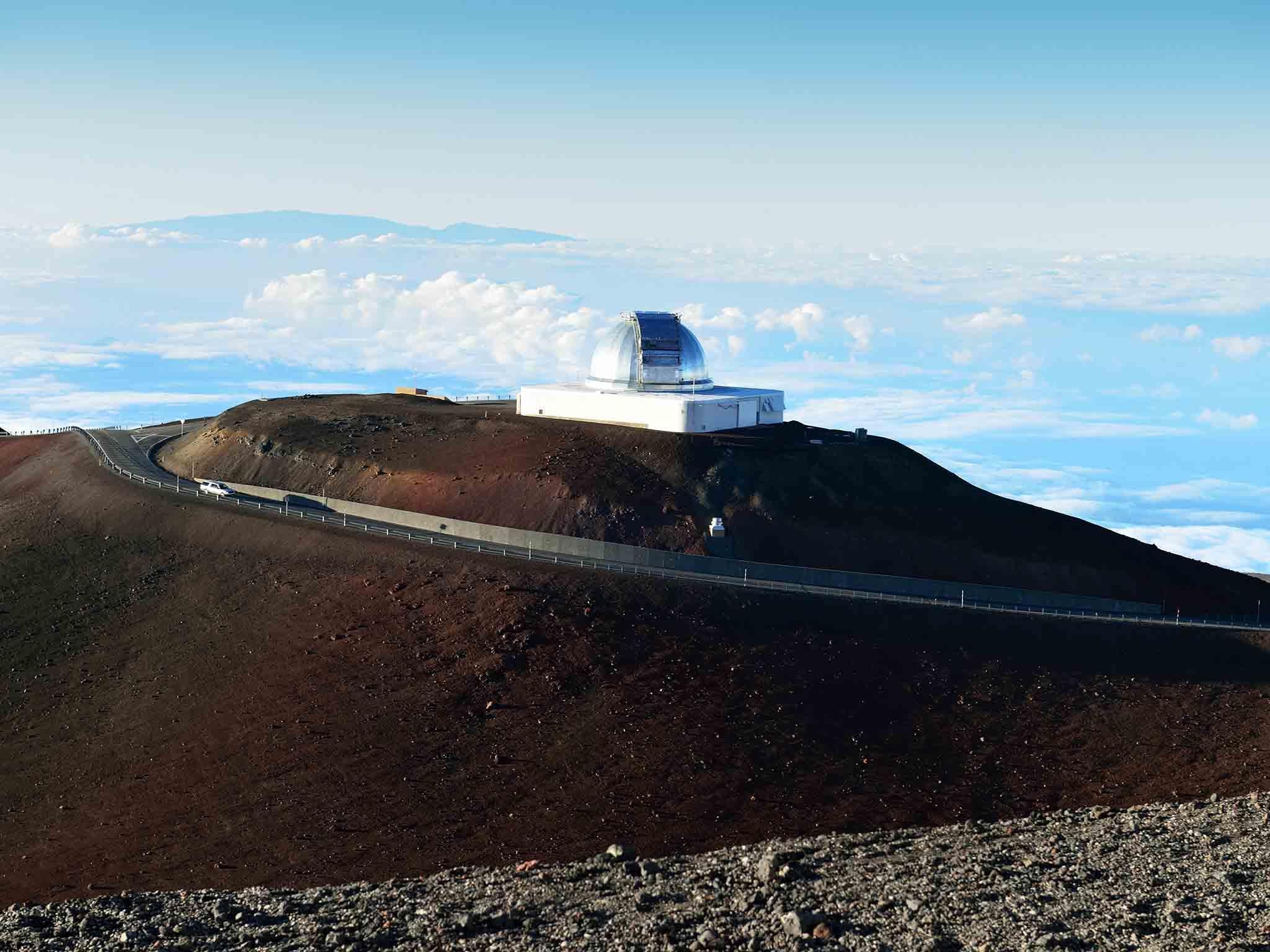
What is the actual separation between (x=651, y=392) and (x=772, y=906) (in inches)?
1812

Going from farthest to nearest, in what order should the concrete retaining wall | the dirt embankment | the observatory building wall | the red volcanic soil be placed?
the observatory building wall, the dirt embankment, the concrete retaining wall, the red volcanic soil

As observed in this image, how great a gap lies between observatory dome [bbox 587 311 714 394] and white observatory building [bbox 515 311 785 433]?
0.03 meters

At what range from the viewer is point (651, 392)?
7631 cm

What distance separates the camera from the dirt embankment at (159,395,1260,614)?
65062 millimetres

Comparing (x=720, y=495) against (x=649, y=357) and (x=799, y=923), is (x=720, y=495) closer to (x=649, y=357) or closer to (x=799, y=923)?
(x=649, y=357)

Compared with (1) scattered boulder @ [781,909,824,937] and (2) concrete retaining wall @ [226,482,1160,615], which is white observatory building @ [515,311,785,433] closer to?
(2) concrete retaining wall @ [226,482,1160,615]

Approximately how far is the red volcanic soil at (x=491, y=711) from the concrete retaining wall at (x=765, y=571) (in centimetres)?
309

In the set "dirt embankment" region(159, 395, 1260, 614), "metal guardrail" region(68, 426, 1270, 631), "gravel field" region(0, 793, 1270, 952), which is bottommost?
"gravel field" region(0, 793, 1270, 952)

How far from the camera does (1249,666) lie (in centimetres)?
5847

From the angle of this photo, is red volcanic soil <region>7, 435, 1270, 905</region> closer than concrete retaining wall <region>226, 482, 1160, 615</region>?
Yes

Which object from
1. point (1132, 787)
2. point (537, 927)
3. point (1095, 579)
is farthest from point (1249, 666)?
point (537, 927)

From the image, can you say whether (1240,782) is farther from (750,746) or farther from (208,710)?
(208,710)

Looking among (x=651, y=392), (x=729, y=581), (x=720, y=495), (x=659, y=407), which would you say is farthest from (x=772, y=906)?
(x=651, y=392)

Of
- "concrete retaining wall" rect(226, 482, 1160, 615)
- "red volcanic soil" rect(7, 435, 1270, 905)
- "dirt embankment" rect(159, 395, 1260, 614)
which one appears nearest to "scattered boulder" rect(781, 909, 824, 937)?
"red volcanic soil" rect(7, 435, 1270, 905)
